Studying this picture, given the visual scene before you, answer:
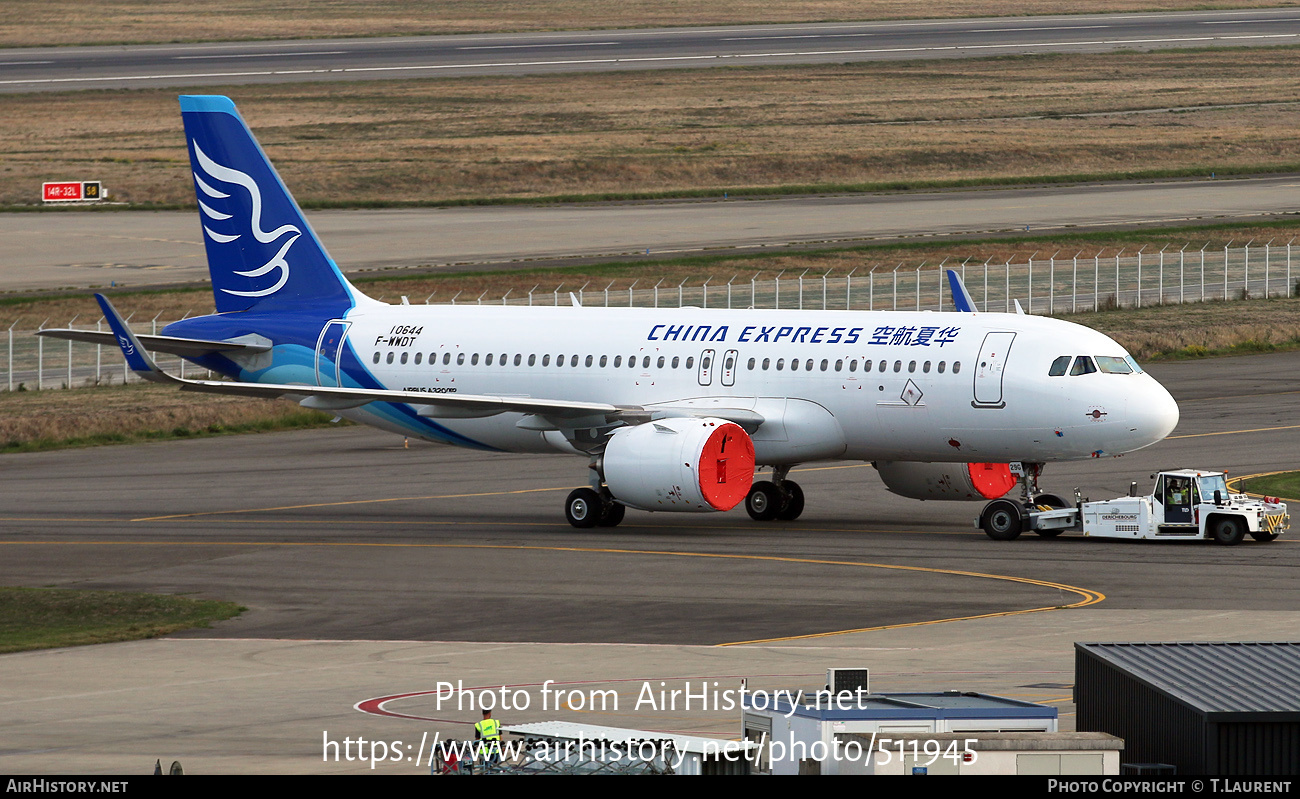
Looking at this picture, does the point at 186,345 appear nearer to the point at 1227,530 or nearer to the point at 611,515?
the point at 611,515

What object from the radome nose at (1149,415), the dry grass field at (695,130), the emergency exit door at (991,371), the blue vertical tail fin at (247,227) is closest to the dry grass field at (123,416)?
the blue vertical tail fin at (247,227)

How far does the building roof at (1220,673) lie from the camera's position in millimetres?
22766

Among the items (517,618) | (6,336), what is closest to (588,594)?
(517,618)

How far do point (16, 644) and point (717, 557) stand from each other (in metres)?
16.6

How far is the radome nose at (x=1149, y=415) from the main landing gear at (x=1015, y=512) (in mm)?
2847

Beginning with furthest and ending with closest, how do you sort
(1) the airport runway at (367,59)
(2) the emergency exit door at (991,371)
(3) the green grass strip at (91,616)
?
(1) the airport runway at (367,59) → (2) the emergency exit door at (991,371) → (3) the green grass strip at (91,616)

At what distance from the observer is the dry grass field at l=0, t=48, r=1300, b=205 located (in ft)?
458

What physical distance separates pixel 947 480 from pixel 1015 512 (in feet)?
10.5

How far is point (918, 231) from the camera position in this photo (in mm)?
116438

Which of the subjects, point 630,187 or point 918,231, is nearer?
point 918,231

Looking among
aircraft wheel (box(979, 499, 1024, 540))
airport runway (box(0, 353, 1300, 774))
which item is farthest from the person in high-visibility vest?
aircraft wheel (box(979, 499, 1024, 540))

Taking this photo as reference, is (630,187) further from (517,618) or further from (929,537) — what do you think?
(517,618)

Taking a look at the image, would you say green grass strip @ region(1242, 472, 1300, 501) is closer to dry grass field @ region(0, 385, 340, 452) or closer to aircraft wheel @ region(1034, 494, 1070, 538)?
aircraft wheel @ region(1034, 494, 1070, 538)

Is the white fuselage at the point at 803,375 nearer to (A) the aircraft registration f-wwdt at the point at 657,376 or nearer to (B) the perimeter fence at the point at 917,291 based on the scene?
(A) the aircraft registration f-wwdt at the point at 657,376
